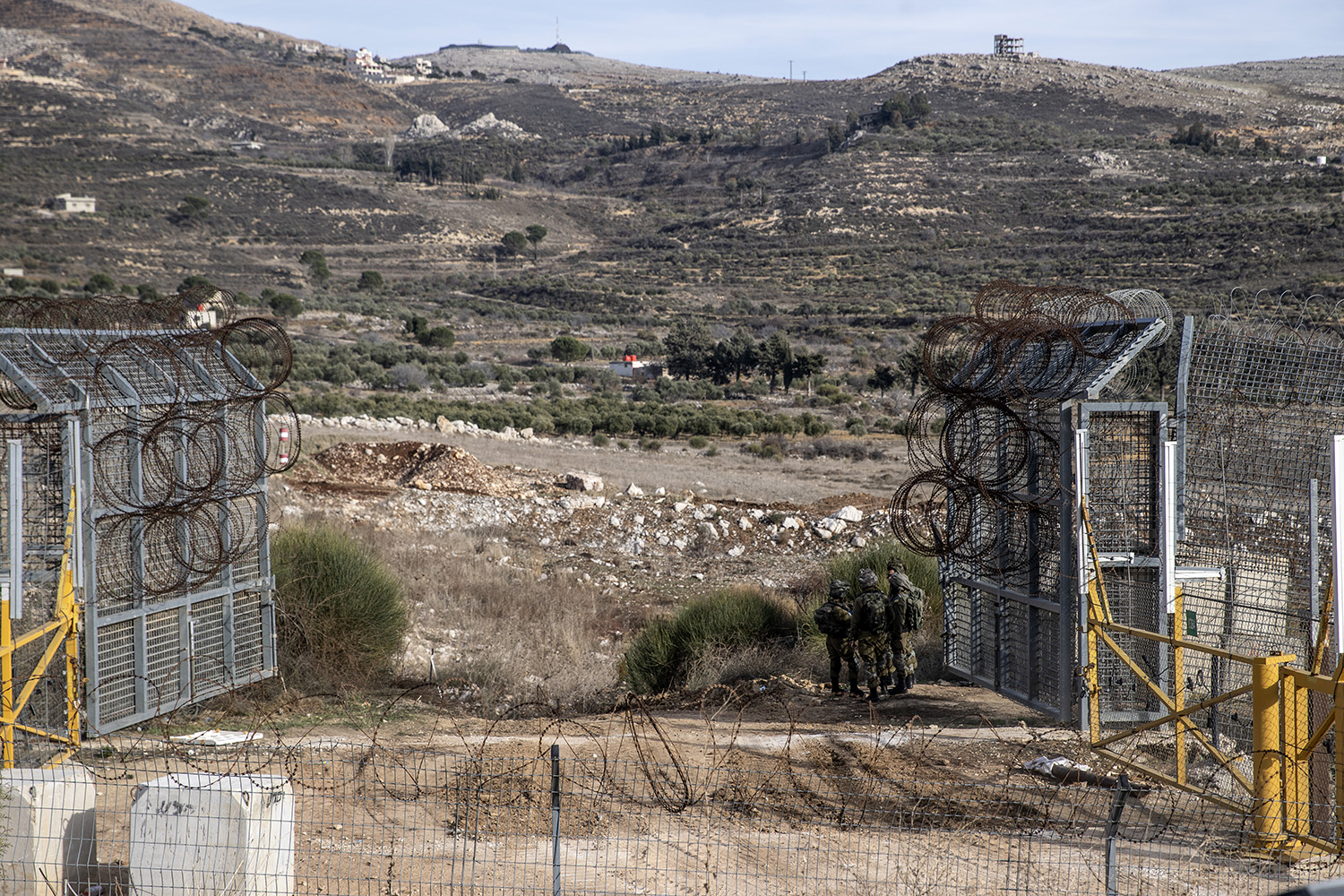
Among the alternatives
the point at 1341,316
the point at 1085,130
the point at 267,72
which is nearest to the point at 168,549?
the point at 1341,316

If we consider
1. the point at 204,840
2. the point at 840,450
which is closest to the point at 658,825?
the point at 204,840

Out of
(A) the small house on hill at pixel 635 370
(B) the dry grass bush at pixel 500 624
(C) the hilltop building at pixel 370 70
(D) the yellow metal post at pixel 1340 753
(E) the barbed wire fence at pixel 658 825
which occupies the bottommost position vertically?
(B) the dry grass bush at pixel 500 624

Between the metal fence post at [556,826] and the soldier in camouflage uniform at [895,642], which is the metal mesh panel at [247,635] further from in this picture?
the soldier in camouflage uniform at [895,642]

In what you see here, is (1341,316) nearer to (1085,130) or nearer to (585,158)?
(1085,130)

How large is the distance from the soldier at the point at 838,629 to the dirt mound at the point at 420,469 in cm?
1121

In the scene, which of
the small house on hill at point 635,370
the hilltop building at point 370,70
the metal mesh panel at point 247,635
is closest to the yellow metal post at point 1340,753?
the metal mesh panel at point 247,635

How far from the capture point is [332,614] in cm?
1038

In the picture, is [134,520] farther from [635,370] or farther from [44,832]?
[635,370]

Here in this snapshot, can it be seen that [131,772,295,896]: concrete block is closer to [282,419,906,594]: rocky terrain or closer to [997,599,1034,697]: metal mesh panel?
[997,599,1034,697]: metal mesh panel

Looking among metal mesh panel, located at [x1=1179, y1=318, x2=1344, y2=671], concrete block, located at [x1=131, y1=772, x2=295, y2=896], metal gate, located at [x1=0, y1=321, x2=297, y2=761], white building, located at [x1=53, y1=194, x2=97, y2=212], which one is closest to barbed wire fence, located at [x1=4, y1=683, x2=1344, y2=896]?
concrete block, located at [x1=131, y1=772, x2=295, y2=896]

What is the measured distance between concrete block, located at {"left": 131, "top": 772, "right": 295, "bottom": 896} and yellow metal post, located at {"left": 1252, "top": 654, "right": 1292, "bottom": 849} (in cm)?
495

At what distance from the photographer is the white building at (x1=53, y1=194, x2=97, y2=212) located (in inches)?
2808

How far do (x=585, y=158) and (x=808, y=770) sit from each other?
342 feet

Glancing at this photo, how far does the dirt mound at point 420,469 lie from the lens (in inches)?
804
